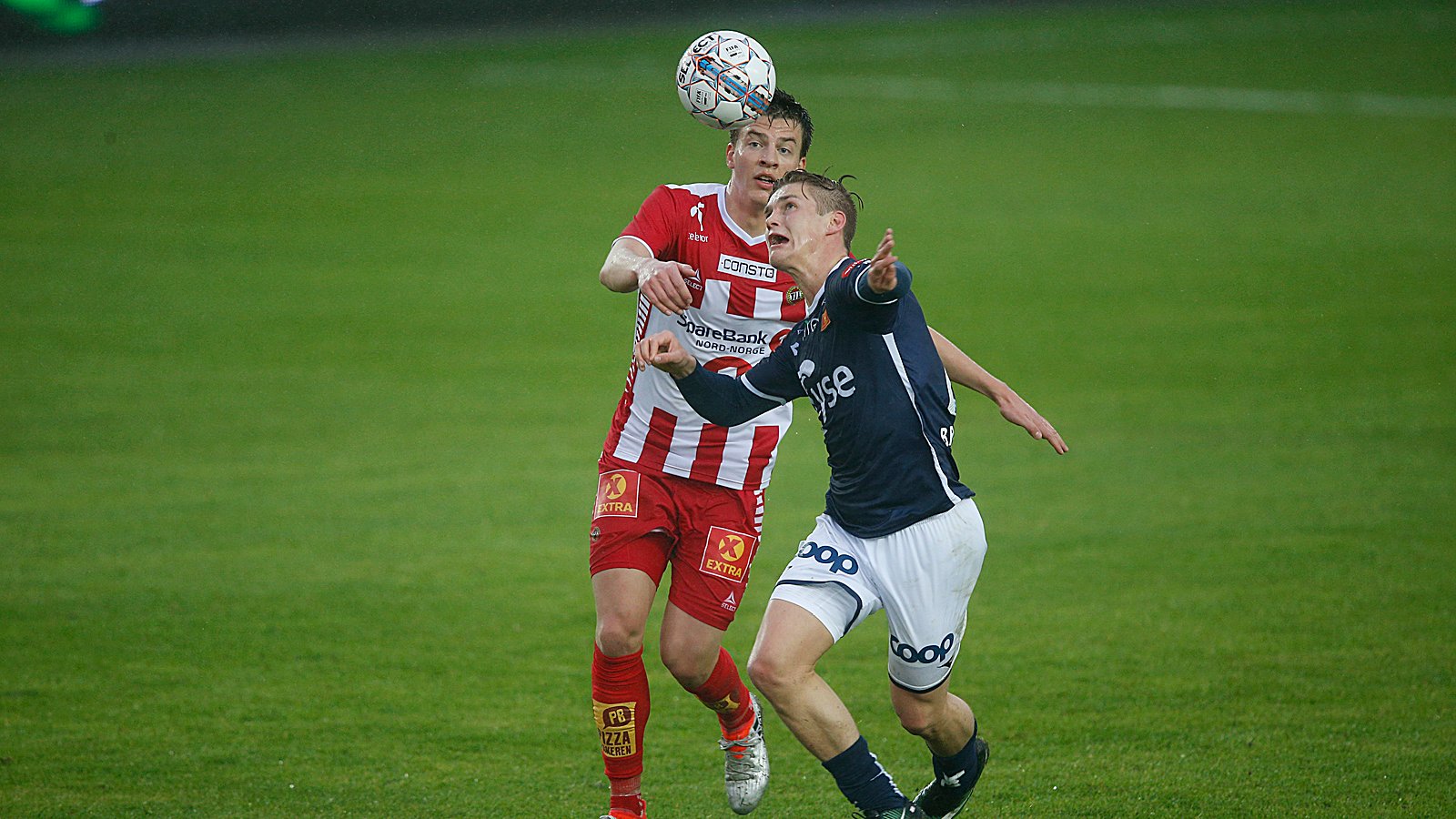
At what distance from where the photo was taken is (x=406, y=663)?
798cm

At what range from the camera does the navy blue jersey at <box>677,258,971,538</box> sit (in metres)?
5.27

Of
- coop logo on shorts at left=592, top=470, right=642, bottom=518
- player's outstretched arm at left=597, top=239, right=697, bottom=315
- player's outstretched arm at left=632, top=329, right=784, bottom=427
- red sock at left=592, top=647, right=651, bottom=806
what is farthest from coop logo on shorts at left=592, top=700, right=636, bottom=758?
player's outstretched arm at left=597, top=239, right=697, bottom=315

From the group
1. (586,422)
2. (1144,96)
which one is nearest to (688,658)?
(586,422)

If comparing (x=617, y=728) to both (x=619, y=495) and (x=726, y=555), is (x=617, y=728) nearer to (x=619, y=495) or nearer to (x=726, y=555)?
(x=726, y=555)

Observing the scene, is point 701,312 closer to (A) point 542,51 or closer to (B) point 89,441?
(B) point 89,441

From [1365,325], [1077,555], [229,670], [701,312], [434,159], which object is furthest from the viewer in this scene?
[434,159]

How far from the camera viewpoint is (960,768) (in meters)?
5.72

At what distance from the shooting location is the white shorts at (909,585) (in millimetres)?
5328

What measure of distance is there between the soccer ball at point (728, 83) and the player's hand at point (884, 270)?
149 centimetres

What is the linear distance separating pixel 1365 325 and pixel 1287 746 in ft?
36.8

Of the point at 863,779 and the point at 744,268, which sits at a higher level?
the point at 744,268

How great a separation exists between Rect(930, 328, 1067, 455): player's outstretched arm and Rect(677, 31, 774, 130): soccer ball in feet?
4.24

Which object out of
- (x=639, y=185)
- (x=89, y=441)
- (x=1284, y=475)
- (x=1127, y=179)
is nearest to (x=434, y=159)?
(x=639, y=185)

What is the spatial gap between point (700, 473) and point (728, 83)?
161cm
